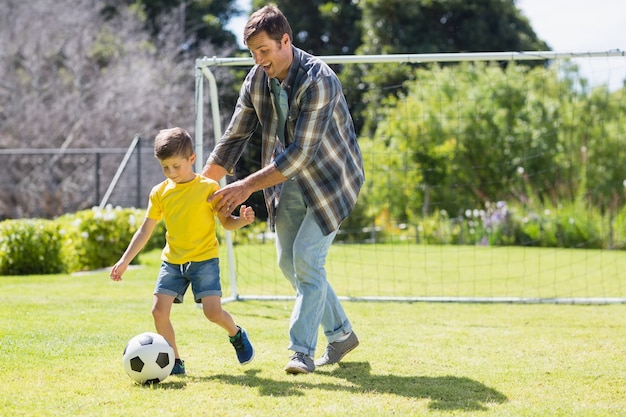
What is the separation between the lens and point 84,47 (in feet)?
64.8

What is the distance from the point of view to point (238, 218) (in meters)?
4.03

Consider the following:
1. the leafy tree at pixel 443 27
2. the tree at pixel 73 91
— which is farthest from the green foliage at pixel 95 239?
the leafy tree at pixel 443 27

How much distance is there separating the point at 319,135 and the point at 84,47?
1705 centimetres

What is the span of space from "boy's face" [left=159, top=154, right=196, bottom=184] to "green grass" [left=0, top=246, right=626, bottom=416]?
959 millimetres

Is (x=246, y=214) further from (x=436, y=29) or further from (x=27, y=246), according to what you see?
(x=436, y=29)

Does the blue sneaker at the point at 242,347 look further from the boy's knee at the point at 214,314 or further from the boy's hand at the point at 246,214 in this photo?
the boy's hand at the point at 246,214

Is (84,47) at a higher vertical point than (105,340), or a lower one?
higher

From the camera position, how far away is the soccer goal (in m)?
9.98

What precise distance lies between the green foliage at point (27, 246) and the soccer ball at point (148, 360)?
617cm

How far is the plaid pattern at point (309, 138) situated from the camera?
13.0 ft

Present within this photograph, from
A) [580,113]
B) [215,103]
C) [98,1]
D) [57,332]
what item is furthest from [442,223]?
[98,1]

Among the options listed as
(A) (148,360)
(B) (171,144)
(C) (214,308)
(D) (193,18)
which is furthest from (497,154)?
(A) (148,360)

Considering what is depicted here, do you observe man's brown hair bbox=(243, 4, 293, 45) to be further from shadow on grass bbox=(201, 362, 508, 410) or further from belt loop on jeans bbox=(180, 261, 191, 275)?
shadow on grass bbox=(201, 362, 508, 410)

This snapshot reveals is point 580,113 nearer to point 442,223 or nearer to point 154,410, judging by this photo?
point 442,223
